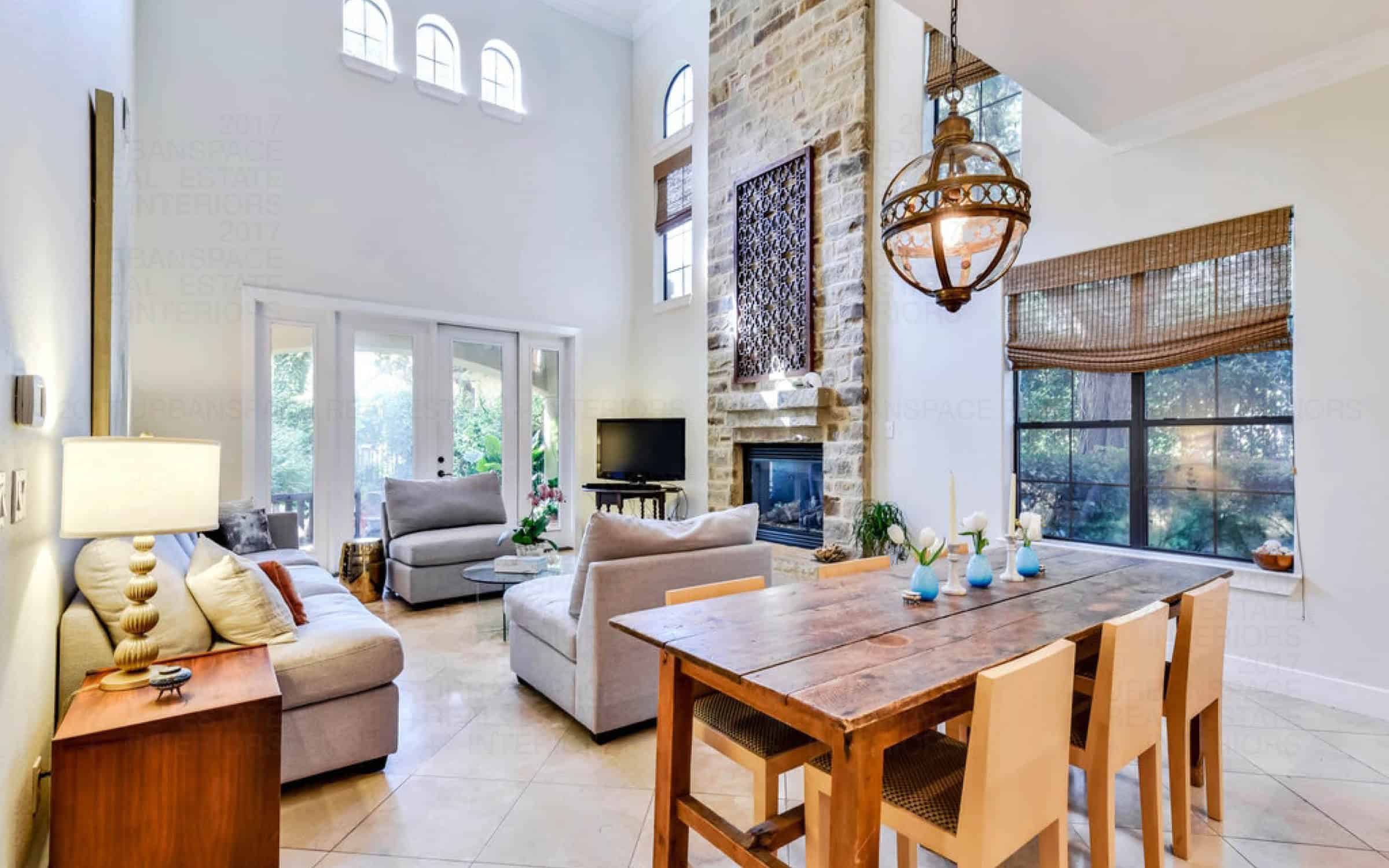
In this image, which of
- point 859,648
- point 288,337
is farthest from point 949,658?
point 288,337

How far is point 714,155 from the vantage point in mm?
6078

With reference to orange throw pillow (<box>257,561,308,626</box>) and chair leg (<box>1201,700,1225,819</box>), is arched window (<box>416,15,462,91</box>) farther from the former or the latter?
chair leg (<box>1201,700,1225,819</box>)

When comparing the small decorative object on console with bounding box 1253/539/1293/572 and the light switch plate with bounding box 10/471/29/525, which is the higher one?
the light switch plate with bounding box 10/471/29/525

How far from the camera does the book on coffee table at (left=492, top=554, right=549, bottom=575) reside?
3.79m

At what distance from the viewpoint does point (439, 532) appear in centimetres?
485

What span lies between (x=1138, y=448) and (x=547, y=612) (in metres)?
3.22

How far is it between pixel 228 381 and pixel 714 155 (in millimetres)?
4413

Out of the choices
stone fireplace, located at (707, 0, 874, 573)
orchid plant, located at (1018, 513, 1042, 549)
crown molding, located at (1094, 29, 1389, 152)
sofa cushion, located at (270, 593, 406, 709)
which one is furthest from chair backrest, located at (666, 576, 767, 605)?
crown molding, located at (1094, 29, 1389, 152)

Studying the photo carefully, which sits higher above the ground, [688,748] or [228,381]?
[228,381]

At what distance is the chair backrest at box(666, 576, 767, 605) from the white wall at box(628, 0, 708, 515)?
3.82m

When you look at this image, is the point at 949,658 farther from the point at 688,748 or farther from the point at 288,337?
the point at 288,337

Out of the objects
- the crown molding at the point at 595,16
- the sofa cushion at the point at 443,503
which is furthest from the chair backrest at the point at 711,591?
the crown molding at the point at 595,16

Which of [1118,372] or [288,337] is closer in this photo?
[1118,372]

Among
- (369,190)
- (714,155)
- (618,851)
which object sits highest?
(714,155)
